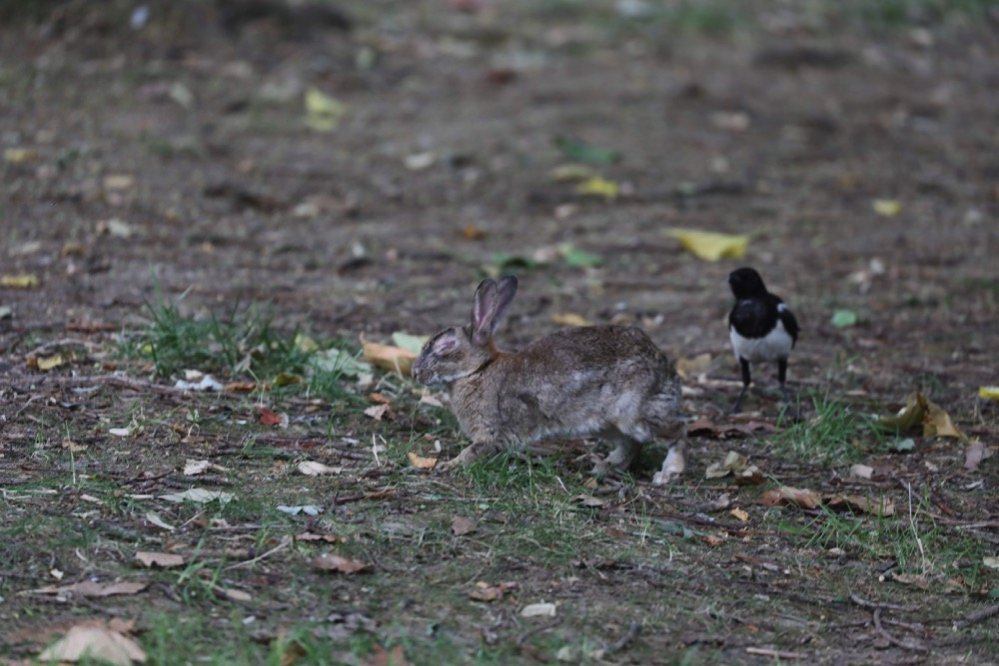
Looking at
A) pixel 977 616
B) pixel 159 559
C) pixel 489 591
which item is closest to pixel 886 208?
pixel 977 616

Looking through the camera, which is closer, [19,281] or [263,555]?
[263,555]

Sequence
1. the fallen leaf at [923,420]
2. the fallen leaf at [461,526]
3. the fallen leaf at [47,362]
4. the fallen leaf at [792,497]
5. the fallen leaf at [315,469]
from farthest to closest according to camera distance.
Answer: the fallen leaf at [923,420] < the fallen leaf at [47,362] < the fallen leaf at [792,497] < the fallen leaf at [315,469] < the fallen leaf at [461,526]

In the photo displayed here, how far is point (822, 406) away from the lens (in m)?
6.53

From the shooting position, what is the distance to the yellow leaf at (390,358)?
669 centimetres

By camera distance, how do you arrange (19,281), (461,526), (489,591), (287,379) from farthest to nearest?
(19,281), (287,379), (461,526), (489,591)

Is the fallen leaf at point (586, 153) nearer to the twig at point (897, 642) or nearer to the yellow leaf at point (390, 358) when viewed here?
the yellow leaf at point (390, 358)

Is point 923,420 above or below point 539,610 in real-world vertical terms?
below

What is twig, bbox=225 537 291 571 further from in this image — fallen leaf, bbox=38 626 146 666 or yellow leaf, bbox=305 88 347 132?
yellow leaf, bbox=305 88 347 132

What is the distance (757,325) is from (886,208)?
4463mm

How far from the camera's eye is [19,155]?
30.8ft

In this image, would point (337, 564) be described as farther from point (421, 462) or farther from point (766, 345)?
point (766, 345)

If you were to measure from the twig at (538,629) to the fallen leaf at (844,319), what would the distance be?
3.99 metres

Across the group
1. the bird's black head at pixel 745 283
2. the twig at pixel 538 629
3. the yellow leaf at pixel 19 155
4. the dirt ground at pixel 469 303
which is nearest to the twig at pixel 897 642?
the dirt ground at pixel 469 303

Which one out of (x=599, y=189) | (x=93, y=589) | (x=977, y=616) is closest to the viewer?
(x=93, y=589)
